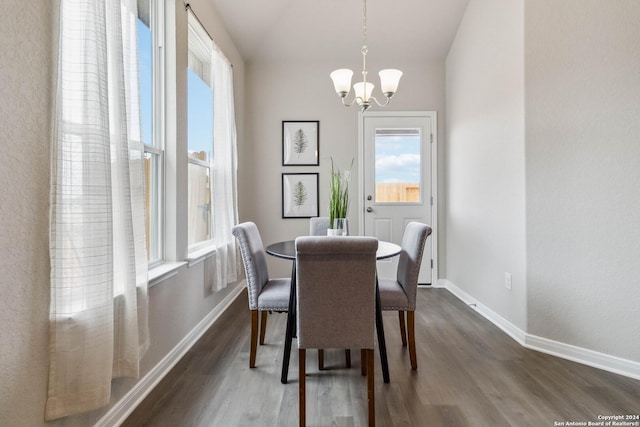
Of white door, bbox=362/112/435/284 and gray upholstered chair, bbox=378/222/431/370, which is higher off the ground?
white door, bbox=362/112/435/284

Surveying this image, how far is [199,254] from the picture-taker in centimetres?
269

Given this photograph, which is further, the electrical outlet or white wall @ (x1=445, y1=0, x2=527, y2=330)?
the electrical outlet

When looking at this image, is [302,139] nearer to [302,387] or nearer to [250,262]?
[250,262]

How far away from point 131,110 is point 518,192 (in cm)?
257

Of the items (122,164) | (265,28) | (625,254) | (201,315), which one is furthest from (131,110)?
(625,254)

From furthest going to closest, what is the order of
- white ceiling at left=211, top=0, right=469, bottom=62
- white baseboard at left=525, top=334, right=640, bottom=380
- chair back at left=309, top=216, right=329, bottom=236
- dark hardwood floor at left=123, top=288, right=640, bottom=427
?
1. white ceiling at left=211, top=0, right=469, bottom=62
2. chair back at left=309, top=216, right=329, bottom=236
3. white baseboard at left=525, top=334, right=640, bottom=380
4. dark hardwood floor at left=123, top=288, right=640, bottom=427

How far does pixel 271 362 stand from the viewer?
2234 mm

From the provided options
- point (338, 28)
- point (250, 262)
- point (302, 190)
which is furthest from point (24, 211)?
point (338, 28)

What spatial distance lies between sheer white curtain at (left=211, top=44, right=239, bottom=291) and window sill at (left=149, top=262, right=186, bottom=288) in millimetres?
594

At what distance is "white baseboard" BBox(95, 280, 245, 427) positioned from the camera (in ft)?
5.16

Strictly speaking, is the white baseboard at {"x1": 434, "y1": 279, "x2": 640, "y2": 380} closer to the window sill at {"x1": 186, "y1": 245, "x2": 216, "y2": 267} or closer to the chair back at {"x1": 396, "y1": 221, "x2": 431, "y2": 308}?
the chair back at {"x1": 396, "y1": 221, "x2": 431, "y2": 308}

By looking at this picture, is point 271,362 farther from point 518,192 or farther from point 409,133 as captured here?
point 409,133

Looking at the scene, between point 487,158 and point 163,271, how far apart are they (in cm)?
275

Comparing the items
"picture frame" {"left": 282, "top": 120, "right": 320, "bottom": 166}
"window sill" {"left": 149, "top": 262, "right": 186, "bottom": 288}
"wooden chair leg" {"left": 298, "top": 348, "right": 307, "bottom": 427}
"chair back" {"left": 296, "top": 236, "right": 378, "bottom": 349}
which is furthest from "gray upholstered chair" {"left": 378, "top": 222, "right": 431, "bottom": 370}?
"picture frame" {"left": 282, "top": 120, "right": 320, "bottom": 166}
